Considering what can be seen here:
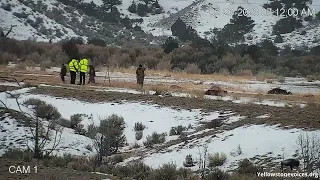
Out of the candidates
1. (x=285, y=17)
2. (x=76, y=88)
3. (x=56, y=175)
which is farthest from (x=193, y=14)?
(x=56, y=175)

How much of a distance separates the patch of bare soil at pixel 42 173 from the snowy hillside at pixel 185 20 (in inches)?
1955

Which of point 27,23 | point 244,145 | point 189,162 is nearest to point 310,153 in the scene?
point 244,145

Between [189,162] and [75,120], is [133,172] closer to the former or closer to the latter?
[189,162]

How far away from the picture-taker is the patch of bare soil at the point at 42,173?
10344 millimetres

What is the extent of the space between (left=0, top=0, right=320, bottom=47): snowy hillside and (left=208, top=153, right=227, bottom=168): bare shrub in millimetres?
49628

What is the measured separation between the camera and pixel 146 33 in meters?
89.2

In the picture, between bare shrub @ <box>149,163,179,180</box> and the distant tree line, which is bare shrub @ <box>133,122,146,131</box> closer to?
bare shrub @ <box>149,163,179,180</box>

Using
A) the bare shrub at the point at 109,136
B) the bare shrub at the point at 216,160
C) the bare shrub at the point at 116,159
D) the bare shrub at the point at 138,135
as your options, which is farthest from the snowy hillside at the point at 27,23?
the bare shrub at the point at 216,160

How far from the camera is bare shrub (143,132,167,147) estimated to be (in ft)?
57.1

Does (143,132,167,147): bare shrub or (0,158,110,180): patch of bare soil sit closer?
(0,158,110,180): patch of bare soil

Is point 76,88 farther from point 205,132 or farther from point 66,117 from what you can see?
point 205,132

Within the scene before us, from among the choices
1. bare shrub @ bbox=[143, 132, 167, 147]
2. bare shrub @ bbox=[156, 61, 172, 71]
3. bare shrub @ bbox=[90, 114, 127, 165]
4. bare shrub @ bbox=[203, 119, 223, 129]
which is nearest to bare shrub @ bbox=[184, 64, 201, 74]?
bare shrub @ bbox=[156, 61, 172, 71]

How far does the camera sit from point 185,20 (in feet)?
308

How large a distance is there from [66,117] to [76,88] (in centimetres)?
553
